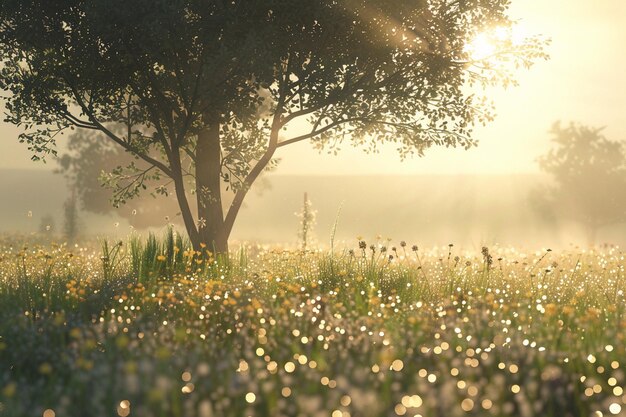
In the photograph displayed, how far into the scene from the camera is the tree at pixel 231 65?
51.8 feet

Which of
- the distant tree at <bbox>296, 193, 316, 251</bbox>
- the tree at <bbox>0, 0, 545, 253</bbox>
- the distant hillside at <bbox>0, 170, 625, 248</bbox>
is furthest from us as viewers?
the distant hillside at <bbox>0, 170, 625, 248</bbox>

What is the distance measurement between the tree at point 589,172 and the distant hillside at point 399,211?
2.74 meters

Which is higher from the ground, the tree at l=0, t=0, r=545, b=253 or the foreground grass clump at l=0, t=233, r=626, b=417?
the tree at l=0, t=0, r=545, b=253

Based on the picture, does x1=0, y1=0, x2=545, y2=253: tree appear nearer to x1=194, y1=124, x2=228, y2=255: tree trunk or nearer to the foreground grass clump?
x1=194, y1=124, x2=228, y2=255: tree trunk

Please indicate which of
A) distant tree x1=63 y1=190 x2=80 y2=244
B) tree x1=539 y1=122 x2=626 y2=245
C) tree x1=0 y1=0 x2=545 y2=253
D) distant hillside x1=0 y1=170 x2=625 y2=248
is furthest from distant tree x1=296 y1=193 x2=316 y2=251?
tree x1=539 y1=122 x2=626 y2=245

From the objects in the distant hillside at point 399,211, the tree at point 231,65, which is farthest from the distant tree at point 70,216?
the tree at point 231,65

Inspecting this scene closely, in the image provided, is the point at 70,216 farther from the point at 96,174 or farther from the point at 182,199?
the point at 182,199

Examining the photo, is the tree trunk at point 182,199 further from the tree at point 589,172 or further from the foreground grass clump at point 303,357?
the tree at point 589,172

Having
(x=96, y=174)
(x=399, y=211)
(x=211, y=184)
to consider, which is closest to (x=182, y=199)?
(x=211, y=184)

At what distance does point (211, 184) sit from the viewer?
61.5 feet

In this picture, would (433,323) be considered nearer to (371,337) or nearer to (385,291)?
(371,337)

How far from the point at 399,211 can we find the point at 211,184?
355 feet

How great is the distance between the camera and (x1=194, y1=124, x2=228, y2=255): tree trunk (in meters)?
18.6

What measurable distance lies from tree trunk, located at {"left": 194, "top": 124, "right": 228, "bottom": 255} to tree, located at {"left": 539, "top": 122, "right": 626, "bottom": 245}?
136 feet
